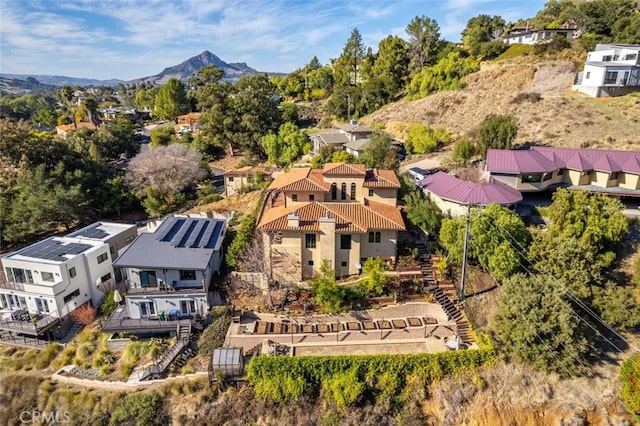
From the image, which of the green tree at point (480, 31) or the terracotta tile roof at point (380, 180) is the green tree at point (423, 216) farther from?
the green tree at point (480, 31)

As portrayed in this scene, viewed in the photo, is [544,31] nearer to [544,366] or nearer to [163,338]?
[544,366]

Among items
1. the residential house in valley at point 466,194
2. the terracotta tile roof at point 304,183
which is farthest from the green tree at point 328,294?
the residential house in valley at point 466,194

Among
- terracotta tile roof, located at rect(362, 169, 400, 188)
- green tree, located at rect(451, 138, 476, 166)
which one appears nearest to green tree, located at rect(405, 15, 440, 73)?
green tree, located at rect(451, 138, 476, 166)

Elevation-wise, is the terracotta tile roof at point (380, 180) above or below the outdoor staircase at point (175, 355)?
above

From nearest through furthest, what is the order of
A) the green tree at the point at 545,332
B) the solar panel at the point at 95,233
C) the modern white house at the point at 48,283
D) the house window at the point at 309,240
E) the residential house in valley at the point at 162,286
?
the green tree at the point at 545,332 → the residential house in valley at the point at 162,286 → the modern white house at the point at 48,283 → the house window at the point at 309,240 → the solar panel at the point at 95,233

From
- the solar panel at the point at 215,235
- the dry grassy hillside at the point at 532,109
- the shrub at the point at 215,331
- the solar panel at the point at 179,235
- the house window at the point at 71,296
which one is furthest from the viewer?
the dry grassy hillside at the point at 532,109

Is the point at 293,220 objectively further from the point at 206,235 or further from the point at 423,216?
the point at 423,216

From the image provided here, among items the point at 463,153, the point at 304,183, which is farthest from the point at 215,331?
the point at 463,153

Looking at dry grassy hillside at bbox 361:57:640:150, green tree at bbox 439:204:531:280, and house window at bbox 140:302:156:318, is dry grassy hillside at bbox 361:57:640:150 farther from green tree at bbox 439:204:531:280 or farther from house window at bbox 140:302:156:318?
house window at bbox 140:302:156:318
